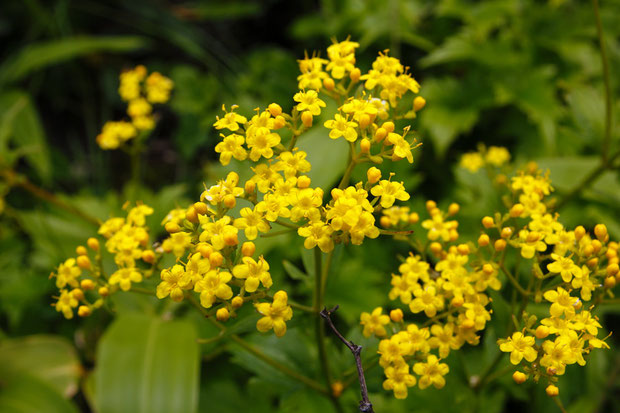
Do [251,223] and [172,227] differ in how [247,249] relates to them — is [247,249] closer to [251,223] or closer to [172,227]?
[251,223]

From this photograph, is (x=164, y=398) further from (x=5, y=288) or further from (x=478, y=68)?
(x=478, y=68)

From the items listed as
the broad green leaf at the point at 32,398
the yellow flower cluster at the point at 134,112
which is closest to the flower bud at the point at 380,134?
the yellow flower cluster at the point at 134,112

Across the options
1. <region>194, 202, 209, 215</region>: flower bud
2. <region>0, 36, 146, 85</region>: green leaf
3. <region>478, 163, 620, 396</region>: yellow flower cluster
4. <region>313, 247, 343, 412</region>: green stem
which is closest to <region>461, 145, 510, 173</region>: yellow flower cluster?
<region>478, 163, 620, 396</region>: yellow flower cluster

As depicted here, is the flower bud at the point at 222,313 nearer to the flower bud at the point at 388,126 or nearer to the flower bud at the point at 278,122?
the flower bud at the point at 278,122

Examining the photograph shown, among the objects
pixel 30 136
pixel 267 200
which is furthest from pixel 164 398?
pixel 30 136

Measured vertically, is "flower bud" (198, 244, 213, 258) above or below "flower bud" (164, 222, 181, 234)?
below

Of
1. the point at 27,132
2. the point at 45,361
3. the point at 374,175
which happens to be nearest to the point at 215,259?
the point at 374,175

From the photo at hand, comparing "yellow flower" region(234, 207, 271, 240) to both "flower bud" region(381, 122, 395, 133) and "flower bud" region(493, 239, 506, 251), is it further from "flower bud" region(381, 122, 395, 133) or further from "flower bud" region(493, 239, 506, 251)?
"flower bud" region(493, 239, 506, 251)

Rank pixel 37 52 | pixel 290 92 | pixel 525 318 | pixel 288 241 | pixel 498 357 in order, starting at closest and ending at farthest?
pixel 525 318
pixel 498 357
pixel 288 241
pixel 290 92
pixel 37 52
